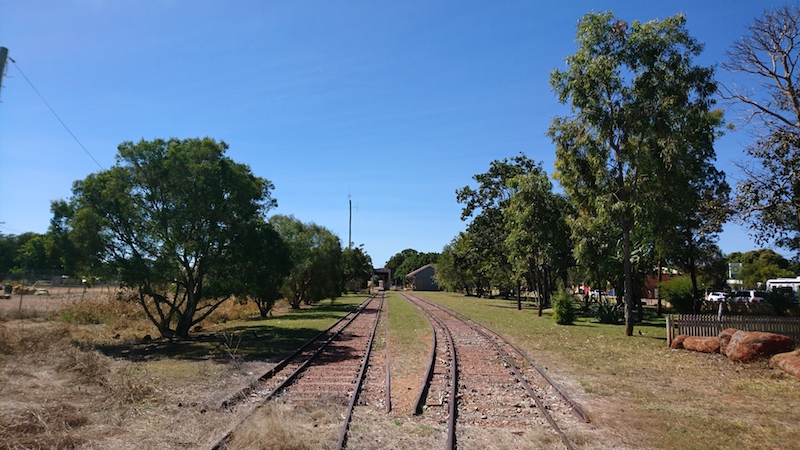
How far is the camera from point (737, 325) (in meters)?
15.9

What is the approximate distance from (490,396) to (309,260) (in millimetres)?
30934

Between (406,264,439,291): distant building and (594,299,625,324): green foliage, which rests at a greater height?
(406,264,439,291): distant building

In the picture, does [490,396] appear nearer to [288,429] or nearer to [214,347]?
[288,429]

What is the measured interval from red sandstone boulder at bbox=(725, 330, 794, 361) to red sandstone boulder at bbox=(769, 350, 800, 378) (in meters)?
0.46

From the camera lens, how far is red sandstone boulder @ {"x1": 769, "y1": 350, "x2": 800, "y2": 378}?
1111 cm

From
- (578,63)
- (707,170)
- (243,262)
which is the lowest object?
(243,262)

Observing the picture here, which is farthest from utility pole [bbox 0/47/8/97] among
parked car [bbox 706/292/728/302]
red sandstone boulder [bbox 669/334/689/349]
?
parked car [bbox 706/292/728/302]

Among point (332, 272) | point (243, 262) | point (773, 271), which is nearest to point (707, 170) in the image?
point (243, 262)

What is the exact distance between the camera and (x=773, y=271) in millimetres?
63000

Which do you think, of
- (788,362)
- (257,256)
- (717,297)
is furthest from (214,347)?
(717,297)

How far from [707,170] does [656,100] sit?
43.0ft

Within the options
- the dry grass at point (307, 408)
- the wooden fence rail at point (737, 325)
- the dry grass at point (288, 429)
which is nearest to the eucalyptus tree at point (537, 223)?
the dry grass at point (307, 408)

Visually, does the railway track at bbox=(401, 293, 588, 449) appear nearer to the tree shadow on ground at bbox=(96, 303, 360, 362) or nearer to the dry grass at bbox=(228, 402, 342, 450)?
the dry grass at bbox=(228, 402, 342, 450)

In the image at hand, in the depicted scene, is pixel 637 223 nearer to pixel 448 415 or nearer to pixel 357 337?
pixel 357 337
